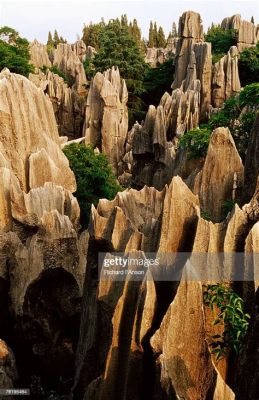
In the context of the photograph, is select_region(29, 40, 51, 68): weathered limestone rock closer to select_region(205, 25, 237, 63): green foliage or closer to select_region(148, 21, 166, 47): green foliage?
select_region(205, 25, 237, 63): green foliage

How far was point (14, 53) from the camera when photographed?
29.2 metres

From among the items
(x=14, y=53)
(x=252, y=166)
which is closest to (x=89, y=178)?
(x=252, y=166)

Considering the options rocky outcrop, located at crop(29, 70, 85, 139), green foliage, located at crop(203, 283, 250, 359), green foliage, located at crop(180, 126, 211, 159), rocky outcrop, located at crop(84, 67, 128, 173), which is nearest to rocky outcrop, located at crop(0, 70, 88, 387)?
green foliage, located at crop(180, 126, 211, 159)

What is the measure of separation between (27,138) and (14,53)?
16304 millimetres

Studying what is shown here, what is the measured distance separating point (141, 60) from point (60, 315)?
85.5 feet

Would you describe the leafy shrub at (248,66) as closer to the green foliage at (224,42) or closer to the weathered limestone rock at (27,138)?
the green foliage at (224,42)

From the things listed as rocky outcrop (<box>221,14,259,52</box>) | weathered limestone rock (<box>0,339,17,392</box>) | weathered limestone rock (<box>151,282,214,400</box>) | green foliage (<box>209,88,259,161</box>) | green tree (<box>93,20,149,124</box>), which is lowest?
weathered limestone rock (<box>0,339,17,392</box>)

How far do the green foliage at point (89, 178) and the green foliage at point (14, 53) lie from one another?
11764 millimetres

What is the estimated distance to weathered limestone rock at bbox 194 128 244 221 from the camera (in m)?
11.8

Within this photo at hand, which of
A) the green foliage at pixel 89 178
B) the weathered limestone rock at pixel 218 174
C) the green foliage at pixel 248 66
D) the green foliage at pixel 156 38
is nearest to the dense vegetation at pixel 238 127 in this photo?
the weathered limestone rock at pixel 218 174

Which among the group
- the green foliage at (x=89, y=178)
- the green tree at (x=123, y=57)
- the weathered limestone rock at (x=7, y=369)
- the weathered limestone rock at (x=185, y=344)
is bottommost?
the weathered limestone rock at (x=7, y=369)

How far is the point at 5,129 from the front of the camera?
46.6ft

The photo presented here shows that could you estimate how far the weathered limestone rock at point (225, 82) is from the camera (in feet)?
90.9

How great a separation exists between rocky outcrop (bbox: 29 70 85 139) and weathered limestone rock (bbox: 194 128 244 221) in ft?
54.3
